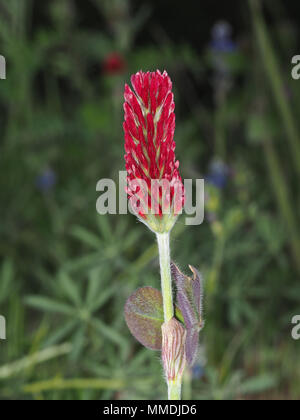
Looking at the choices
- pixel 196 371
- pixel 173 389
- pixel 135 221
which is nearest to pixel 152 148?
pixel 173 389

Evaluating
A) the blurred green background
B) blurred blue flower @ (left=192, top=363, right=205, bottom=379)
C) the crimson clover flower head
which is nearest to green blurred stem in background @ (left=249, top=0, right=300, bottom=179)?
the blurred green background

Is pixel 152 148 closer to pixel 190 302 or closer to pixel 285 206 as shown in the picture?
pixel 190 302

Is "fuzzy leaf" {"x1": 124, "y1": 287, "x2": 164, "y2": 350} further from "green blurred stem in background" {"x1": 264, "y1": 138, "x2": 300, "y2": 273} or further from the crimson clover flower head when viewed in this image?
"green blurred stem in background" {"x1": 264, "y1": 138, "x2": 300, "y2": 273}

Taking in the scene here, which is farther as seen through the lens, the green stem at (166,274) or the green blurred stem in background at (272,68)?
the green blurred stem in background at (272,68)

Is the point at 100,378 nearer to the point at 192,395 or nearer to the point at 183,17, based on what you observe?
the point at 192,395

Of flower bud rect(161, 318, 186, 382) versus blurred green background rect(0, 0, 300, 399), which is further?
blurred green background rect(0, 0, 300, 399)

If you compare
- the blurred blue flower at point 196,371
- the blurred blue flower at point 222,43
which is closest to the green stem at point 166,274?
the blurred blue flower at point 196,371

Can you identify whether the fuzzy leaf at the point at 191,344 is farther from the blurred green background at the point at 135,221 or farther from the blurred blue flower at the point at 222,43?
the blurred blue flower at the point at 222,43
